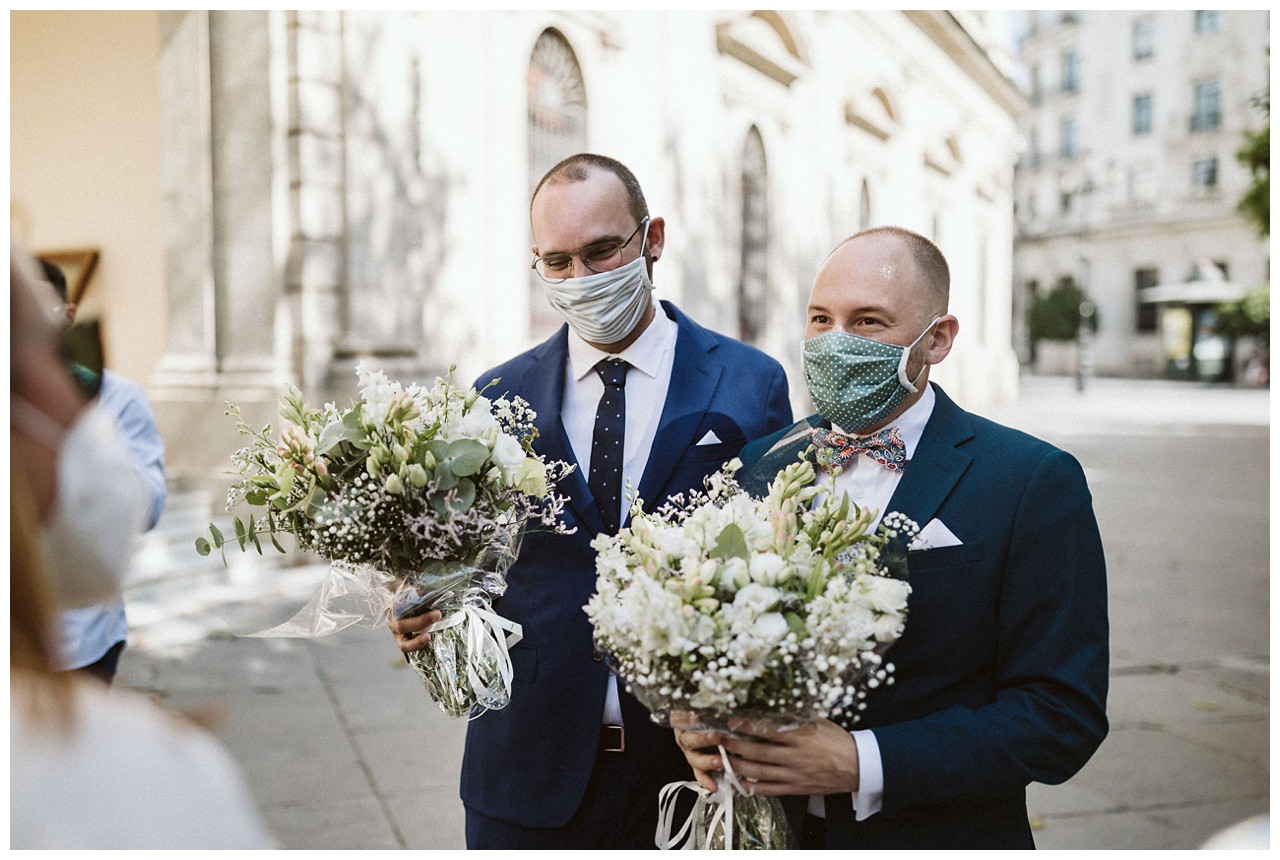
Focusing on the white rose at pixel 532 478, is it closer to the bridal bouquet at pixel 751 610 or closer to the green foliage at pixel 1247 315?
the bridal bouquet at pixel 751 610

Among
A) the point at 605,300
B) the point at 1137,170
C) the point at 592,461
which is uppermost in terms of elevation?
the point at 1137,170

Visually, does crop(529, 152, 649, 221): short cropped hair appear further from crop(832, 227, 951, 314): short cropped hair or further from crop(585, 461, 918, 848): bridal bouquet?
crop(585, 461, 918, 848): bridal bouquet

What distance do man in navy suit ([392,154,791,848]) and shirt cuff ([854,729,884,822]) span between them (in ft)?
2.21

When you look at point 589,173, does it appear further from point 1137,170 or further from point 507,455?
point 1137,170

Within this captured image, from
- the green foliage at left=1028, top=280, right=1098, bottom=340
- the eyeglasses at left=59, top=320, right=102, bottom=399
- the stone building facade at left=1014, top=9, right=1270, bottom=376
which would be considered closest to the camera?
the eyeglasses at left=59, top=320, right=102, bottom=399

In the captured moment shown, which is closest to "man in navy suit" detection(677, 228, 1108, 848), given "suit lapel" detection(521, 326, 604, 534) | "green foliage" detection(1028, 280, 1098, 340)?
"suit lapel" detection(521, 326, 604, 534)

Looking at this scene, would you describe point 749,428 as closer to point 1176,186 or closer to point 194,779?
point 194,779

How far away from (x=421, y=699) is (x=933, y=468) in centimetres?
453

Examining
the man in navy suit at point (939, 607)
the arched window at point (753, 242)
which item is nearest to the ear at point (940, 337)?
the man in navy suit at point (939, 607)

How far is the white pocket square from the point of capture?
1981mm

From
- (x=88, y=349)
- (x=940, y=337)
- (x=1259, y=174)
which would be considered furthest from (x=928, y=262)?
(x=1259, y=174)

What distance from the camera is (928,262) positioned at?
2.14 m

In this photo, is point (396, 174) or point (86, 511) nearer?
point (86, 511)

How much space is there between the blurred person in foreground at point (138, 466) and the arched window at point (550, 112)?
765cm
